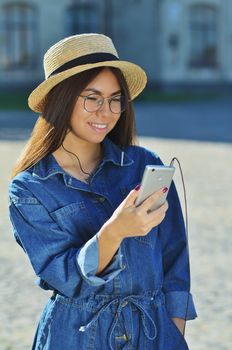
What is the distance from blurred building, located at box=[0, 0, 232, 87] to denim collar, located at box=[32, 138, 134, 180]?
3112 cm

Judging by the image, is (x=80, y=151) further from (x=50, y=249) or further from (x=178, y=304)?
(x=178, y=304)

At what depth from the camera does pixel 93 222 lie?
2168 mm

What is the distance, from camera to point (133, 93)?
97.5 inches

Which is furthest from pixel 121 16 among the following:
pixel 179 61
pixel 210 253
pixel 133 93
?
pixel 133 93

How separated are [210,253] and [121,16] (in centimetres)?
3143

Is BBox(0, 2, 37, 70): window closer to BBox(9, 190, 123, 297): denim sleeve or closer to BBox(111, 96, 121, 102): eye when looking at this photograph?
BBox(111, 96, 121, 102): eye

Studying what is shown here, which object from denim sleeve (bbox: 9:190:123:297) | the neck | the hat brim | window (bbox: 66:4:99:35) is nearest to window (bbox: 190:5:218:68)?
window (bbox: 66:4:99:35)

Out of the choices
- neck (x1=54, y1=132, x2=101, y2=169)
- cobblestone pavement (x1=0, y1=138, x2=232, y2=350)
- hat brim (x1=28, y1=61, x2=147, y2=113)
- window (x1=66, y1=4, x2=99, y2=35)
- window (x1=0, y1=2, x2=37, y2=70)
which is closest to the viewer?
hat brim (x1=28, y1=61, x2=147, y2=113)

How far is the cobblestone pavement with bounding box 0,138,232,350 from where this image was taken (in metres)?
4.45

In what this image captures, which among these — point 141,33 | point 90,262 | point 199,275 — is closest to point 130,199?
point 90,262

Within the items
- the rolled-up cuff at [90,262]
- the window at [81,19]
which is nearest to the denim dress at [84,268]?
the rolled-up cuff at [90,262]

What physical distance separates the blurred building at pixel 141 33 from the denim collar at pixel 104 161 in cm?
3112

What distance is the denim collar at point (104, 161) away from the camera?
7.15 feet

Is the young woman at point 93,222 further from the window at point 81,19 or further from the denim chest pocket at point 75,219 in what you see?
the window at point 81,19
